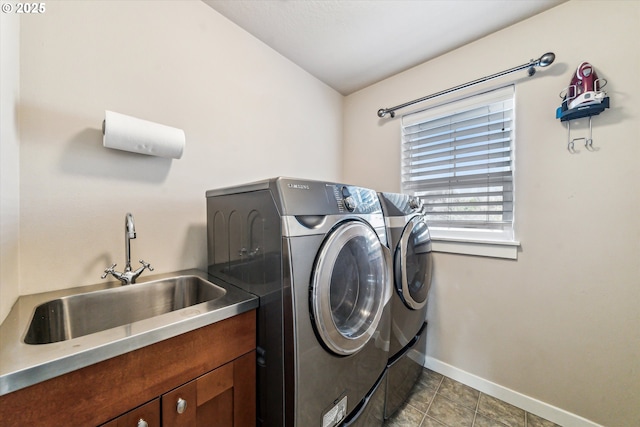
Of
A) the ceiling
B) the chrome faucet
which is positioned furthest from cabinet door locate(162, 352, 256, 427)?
the ceiling

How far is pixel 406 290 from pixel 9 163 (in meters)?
1.91

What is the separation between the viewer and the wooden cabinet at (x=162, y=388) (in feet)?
1.87

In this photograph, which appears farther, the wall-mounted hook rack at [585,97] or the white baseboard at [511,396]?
the white baseboard at [511,396]

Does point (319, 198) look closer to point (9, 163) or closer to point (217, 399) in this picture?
point (217, 399)

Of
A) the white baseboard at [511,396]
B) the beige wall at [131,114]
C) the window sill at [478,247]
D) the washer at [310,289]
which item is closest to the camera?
the washer at [310,289]

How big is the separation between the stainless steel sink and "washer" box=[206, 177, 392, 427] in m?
0.23

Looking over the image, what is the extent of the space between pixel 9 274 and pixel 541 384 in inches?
109

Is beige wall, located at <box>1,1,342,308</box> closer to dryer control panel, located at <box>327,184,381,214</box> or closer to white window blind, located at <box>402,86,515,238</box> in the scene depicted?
dryer control panel, located at <box>327,184,381,214</box>

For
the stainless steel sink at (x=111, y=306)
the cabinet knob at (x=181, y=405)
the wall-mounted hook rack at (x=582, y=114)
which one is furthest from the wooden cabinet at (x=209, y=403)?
the wall-mounted hook rack at (x=582, y=114)

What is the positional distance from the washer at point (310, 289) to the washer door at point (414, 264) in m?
0.22

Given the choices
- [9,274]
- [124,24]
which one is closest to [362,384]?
[9,274]

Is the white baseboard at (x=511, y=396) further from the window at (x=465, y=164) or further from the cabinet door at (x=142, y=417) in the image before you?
the cabinet door at (x=142, y=417)

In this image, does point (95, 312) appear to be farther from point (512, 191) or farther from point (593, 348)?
point (593, 348)
